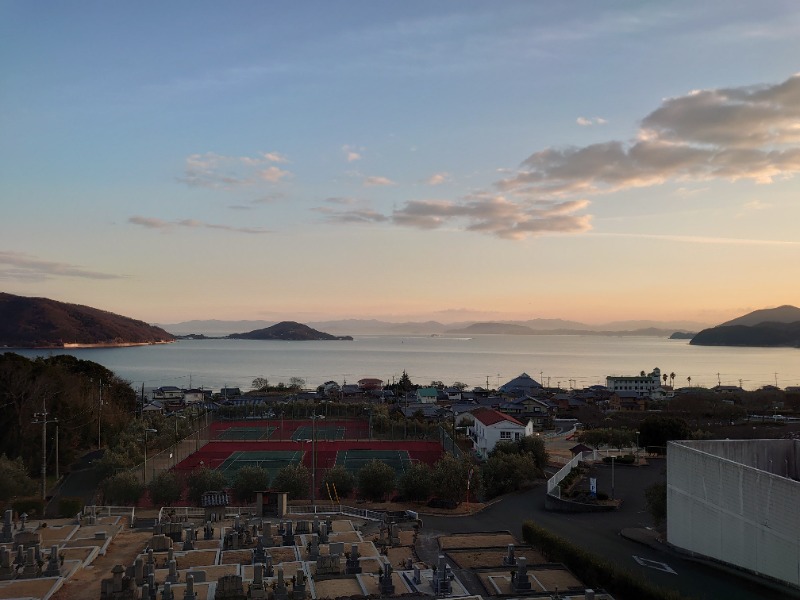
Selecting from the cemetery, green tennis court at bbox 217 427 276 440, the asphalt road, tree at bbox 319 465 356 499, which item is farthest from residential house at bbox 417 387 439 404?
the cemetery

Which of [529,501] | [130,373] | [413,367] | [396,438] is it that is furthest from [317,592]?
[413,367]

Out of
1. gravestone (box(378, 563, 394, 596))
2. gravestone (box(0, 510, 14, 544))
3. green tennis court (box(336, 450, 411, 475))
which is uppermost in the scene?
gravestone (box(378, 563, 394, 596))

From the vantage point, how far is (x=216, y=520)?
80.1 feet

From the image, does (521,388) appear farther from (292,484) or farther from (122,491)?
(122,491)

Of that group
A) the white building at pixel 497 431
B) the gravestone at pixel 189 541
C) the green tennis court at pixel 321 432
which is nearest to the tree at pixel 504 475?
the white building at pixel 497 431

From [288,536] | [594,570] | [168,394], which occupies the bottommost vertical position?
[168,394]

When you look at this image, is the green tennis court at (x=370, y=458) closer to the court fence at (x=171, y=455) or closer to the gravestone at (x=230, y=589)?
the court fence at (x=171, y=455)

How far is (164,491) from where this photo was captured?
28.0 metres

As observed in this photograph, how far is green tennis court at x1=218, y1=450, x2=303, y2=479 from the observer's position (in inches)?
1517

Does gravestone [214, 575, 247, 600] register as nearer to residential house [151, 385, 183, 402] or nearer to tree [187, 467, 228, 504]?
tree [187, 467, 228, 504]

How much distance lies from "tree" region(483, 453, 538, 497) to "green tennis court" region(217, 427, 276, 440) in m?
25.0

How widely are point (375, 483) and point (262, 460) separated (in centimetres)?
1499

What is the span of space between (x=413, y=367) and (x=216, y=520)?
158 m

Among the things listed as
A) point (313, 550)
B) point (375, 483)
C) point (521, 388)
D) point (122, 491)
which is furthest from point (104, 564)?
point (521, 388)
